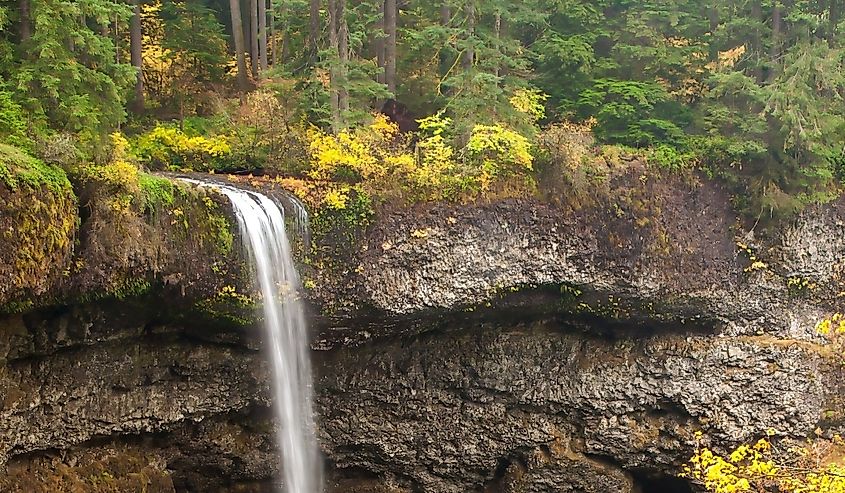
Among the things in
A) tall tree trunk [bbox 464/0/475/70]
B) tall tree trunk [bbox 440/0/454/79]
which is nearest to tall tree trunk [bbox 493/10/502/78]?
tall tree trunk [bbox 464/0/475/70]

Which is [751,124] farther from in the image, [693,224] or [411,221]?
[411,221]

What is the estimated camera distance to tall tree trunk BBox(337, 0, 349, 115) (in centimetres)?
1244

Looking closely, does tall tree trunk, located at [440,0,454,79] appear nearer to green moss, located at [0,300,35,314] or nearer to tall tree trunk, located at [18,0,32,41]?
tall tree trunk, located at [18,0,32,41]

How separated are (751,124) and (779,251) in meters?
2.62

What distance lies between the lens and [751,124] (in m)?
13.4

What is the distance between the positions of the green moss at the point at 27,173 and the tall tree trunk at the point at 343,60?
518 centimetres

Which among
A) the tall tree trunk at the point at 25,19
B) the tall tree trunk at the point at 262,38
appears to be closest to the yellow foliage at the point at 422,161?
the tall tree trunk at the point at 25,19

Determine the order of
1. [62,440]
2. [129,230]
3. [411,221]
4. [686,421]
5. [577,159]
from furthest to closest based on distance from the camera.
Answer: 1. [686,421]
2. [577,159]
3. [411,221]
4. [62,440]
5. [129,230]

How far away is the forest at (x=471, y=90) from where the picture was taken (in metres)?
11.4

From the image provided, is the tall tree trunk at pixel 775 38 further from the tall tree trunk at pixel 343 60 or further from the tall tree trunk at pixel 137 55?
the tall tree trunk at pixel 137 55

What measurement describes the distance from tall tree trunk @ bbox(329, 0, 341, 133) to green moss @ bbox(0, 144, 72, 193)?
4980mm

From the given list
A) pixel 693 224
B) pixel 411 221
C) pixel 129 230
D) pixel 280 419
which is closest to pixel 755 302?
pixel 693 224

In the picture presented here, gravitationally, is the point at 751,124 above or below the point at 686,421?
above


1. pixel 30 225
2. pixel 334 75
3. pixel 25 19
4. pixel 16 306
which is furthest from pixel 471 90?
pixel 16 306
